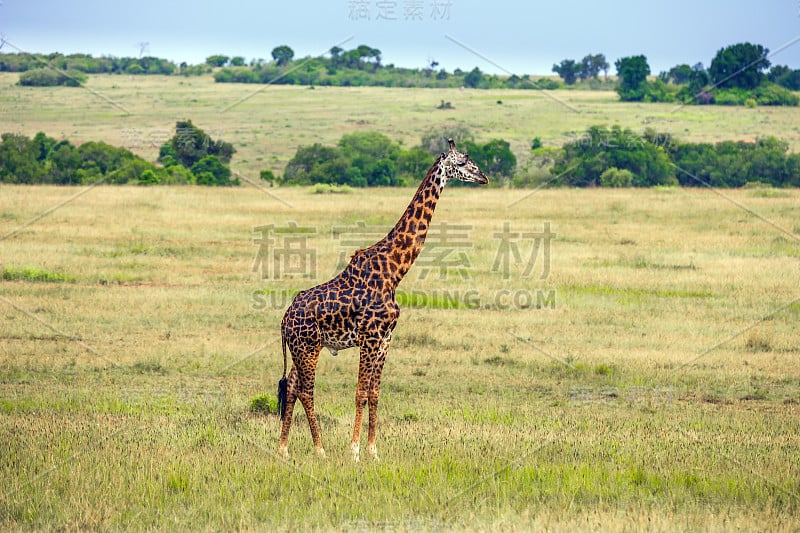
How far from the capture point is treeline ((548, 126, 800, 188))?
157 ft

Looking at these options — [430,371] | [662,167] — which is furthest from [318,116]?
[430,371]

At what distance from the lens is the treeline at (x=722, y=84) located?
75.9 metres

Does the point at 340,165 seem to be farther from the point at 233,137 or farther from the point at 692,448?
the point at 692,448

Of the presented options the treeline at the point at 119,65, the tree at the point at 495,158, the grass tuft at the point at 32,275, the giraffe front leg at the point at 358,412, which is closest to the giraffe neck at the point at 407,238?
the giraffe front leg at the point at 358,412

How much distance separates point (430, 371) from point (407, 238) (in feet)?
19.2

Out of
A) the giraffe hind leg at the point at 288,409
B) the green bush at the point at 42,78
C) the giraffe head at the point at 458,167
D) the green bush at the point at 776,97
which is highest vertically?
the green bush at the point at 776,97

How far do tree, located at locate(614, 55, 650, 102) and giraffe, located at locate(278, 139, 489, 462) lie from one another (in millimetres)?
78038

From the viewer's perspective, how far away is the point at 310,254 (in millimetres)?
25703

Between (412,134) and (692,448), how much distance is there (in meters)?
57.6

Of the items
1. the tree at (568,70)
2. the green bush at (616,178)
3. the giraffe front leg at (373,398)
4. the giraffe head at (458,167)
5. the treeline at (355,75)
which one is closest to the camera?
the giraffe front leg at (373,398)

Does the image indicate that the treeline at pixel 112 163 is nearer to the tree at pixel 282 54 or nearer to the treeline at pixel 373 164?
the treeline at pixel 373 164

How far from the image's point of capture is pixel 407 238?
30.6 ft

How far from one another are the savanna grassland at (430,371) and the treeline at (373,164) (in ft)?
33.2

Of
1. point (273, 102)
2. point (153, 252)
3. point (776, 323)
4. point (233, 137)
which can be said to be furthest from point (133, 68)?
point (776, 323)
